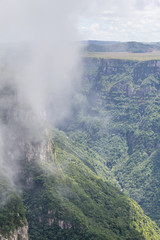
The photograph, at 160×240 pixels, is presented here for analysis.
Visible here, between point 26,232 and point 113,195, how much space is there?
5957 centimetres

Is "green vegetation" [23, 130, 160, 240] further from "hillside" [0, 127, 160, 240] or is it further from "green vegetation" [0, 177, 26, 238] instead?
"green vegetation" [0, 177, 26, 238]

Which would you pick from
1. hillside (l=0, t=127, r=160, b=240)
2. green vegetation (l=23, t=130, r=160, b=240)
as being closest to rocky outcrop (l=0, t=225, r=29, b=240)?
hillside (l=0, t=127, r=160, b=240)

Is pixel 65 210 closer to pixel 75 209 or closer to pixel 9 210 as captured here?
pixel 75 209

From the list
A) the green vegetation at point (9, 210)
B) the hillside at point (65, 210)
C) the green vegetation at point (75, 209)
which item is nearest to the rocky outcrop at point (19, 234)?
the hillside at point (65, 210)

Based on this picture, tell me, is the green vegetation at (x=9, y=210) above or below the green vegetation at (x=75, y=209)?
above

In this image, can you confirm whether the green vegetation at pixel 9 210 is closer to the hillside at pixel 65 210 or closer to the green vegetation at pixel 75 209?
the hillside at pixel 65 210

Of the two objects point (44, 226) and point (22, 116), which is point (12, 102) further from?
point (44, 226)

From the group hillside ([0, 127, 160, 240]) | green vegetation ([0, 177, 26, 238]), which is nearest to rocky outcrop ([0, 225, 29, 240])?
hillside ([0, 127, 160, 240])

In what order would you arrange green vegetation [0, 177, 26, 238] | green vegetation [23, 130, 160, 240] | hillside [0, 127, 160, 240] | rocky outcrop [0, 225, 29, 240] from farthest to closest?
green vegetation [23, 130, 160, 240] < hillside [0, 127, 160, 240] < green vegetation [0, 177, 26, 238] < rocky outcrop [0, 225, 29, 240]

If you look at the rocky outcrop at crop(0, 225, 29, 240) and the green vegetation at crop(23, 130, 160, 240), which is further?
the green vegetation at crop(23, 130, 160, 240)

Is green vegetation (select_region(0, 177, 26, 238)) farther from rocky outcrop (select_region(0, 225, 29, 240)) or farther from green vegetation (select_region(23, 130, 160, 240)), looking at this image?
green vegetation (select_region(23, 130, 160, 240))

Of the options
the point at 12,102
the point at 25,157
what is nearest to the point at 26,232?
the point at 25,157

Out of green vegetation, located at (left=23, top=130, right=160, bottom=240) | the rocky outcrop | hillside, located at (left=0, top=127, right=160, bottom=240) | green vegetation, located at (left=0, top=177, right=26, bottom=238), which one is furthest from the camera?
green vegetation, located at (left=23, top=130, right=160, bottom=240)

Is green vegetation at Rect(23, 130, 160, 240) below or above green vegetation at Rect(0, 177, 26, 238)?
below
